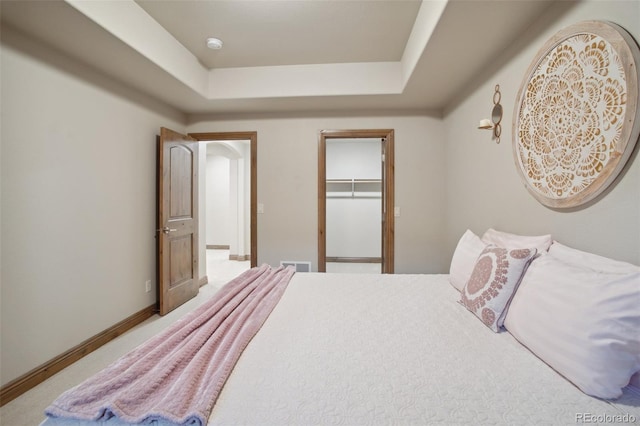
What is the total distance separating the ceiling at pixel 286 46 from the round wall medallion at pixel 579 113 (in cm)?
43

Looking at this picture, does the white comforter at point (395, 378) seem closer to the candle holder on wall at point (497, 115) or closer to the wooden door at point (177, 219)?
the candle holder on wall at point (497, 115)

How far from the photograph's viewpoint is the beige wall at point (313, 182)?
3.18 m

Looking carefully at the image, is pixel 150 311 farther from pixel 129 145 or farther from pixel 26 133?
pixel 26 133

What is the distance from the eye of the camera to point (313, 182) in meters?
3.32

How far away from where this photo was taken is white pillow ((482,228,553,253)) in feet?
4.56

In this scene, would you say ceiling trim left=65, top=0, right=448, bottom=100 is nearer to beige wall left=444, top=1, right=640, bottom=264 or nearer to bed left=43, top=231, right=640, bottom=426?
beige wall left=444, top=1, right=640, bottom=264

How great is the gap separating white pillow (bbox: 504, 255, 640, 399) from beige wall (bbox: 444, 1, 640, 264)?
338 millimetres

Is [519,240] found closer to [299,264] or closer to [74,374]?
[299,264]

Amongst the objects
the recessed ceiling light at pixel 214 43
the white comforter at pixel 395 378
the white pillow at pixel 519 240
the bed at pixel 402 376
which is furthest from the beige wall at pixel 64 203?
the white pillow at pixel 519 240

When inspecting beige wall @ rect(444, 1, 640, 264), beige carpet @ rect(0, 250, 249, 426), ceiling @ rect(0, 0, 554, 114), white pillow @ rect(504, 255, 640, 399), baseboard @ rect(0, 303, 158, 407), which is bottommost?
beige carpet @ rect(0, 250, 249, 426)

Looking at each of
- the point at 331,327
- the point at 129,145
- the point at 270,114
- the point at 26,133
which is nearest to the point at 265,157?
the point at 270,114

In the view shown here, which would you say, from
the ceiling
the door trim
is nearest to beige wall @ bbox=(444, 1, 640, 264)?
the ceiling

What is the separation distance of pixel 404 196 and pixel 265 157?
1.85m

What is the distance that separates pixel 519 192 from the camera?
1.73 meters
